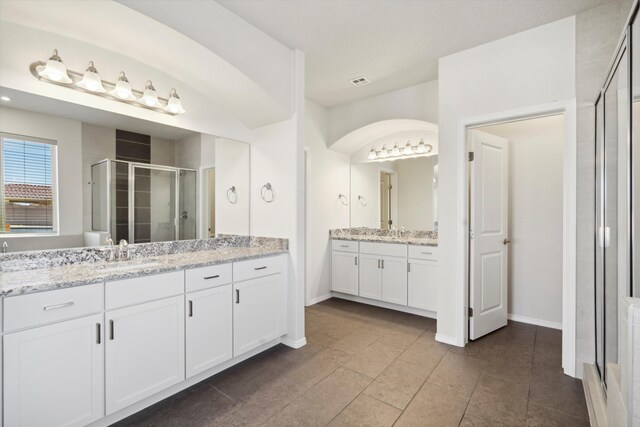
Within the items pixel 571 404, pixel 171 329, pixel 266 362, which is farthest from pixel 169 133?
pixel 571 404

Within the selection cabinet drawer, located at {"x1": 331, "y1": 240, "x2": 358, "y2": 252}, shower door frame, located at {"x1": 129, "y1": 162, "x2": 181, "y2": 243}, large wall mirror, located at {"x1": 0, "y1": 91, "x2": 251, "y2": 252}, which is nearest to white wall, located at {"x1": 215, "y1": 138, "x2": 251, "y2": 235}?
large wall mirror, located at {"x1": 0, "y1": 91, "x2": 251, "y2": 252}

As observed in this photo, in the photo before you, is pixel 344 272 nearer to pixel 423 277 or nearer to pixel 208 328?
pixel 423 277

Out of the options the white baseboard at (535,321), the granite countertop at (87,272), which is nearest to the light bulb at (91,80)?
the granite countertop at (87,272)

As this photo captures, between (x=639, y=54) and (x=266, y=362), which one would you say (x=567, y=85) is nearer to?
(x=639, y=54)

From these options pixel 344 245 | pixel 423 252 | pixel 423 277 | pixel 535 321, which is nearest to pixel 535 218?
pixel 535 321

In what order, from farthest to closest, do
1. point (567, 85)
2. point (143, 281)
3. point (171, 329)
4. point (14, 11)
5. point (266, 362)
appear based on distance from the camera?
point (266, 362)
point (567, 85)
point (171, 329)
point (143, 281)
point (14, 11)

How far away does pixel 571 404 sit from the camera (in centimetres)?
197

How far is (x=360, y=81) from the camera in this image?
3.53 metres

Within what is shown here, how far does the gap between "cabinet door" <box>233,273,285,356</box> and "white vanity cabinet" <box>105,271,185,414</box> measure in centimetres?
46

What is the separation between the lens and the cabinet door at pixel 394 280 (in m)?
3.67

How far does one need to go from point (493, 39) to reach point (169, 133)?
2899 mm

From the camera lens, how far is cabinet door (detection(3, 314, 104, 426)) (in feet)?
4.59

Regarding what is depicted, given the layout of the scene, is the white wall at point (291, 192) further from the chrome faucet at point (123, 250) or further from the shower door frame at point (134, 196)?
the chrome faucet at point (123, 250)

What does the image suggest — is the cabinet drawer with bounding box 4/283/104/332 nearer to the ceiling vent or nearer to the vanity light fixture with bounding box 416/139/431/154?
the ceiling vent
